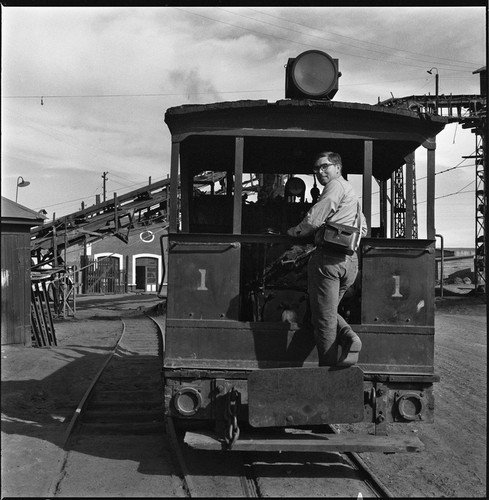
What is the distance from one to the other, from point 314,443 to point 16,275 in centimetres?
1064

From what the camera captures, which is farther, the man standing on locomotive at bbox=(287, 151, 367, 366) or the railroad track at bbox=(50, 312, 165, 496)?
the railroad track at bbox=(50, 312, 165, 496)

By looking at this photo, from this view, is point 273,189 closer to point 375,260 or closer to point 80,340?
point 375,260

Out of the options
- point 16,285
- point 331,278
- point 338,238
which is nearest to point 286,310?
point 331,278

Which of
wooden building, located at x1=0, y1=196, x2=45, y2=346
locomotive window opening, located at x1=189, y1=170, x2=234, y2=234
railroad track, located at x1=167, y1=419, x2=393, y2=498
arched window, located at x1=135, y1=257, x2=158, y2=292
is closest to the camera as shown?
railroad track, located at x1=167, y1=419, x2=393, y2=498

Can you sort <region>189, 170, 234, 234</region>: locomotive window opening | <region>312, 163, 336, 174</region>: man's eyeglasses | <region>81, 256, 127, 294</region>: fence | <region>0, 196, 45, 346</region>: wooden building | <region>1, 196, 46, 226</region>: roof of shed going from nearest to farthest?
<region>312, 163, 336, 174</region>: man's eyeglasses < <region>189, 170, 234, 234</region>: locomotive window opening < <region>0, 196, 45, 346</region>: wooden building < <region>1, 196, 46, 226</region>: roof of shed < <region>81, 256, 127, 294</region>: fence

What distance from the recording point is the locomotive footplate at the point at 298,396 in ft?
14.0

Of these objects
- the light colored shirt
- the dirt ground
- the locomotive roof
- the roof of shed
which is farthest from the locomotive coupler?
the roof of shed

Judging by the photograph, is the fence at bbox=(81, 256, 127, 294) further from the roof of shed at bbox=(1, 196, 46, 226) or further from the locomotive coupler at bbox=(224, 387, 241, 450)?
the locomotive coupler at bbox=(224, 387, 241, 450)

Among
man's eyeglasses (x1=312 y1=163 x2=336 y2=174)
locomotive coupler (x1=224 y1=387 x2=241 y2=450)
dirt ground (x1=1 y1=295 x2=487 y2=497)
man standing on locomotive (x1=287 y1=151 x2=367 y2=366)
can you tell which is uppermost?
man's eyeglasses (x1=312 y1=163 x2=336 y2=174)

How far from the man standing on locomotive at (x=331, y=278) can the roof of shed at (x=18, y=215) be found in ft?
33.6

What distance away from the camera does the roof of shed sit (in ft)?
43.5

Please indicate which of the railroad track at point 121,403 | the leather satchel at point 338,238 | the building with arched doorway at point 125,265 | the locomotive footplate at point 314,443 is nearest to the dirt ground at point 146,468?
the railroad track at point 121,403

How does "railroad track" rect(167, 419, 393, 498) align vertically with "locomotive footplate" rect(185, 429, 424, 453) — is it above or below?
below

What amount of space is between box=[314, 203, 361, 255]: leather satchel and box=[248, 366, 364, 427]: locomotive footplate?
2.84ft
